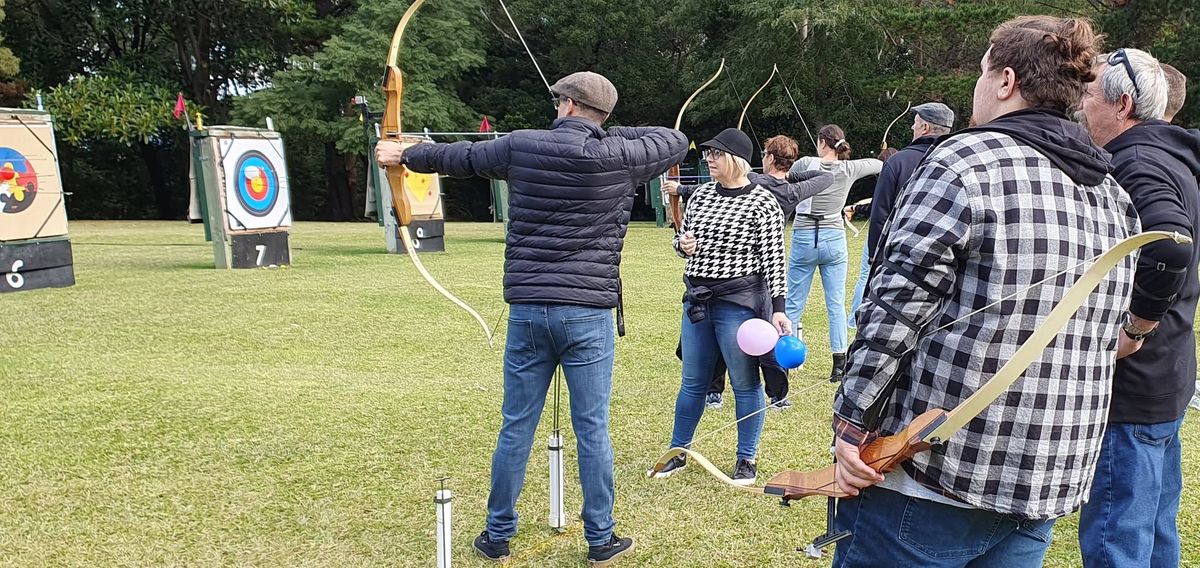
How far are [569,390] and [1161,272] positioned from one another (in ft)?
4.69

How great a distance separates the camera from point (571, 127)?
2.38 metres

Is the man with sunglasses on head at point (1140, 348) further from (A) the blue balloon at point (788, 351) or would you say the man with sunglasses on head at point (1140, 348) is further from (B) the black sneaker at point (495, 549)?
(B) the black sneaker at point (495, 549)

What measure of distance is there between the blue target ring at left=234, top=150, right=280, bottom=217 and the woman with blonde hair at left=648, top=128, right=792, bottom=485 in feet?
26.7

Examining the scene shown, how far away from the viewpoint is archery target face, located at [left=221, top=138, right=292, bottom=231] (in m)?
10.1

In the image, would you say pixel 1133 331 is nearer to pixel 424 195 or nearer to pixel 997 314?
pixel 997 314

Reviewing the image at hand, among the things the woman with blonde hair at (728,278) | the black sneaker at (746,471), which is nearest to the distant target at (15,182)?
the woman with blonde hair at (728,278)

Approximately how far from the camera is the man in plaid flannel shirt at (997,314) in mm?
1316

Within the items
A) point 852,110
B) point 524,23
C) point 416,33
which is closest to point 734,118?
point 852,110

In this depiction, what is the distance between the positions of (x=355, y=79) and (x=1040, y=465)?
2389 cm

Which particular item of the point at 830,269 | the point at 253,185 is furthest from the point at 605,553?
the point at 253,185

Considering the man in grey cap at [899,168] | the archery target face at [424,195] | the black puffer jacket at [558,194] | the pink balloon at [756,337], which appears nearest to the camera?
the black puffer jacket at [558,194]

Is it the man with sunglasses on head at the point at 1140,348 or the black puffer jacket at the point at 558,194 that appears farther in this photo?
the black puffer jacket at the point at 558,194

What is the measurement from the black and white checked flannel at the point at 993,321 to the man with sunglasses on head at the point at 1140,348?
1.64 feet

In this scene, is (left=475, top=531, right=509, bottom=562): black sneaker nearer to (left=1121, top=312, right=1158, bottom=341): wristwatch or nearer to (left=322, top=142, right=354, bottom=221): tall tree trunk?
(left=1121, top=312, right=1158, bottom=341): wristwatch
